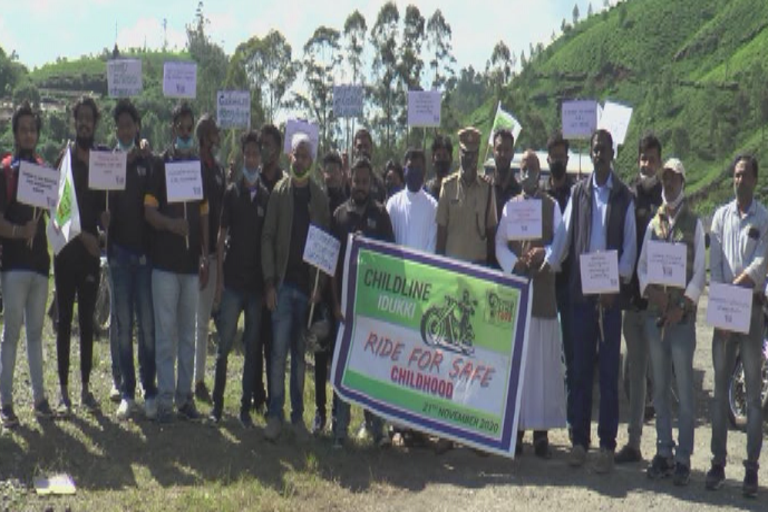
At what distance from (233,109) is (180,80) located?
1276mm

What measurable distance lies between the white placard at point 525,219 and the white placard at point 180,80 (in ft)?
13.6

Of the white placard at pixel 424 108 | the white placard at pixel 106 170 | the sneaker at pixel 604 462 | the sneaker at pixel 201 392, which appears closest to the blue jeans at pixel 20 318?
the white placard at pixel 106 170

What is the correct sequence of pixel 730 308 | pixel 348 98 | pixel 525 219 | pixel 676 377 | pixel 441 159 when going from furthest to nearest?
pixel 348 98 → pixel 441 159 → pixel 525 219 → pixel 676 377 → pixel 730 308

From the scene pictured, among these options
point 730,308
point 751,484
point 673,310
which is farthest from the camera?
point 673,310

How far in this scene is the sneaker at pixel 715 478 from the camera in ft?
26.0

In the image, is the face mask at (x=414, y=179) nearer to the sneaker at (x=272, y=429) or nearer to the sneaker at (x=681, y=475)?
the sneaker at (x=272, y=429)

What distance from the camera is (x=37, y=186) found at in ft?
27.5

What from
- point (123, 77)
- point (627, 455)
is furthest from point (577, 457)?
point (123, 77)

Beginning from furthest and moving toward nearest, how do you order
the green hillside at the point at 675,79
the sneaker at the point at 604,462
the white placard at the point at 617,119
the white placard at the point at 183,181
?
the green hillside at the point at 675,79
the white placard at the point at 617,119
the white placard at the point at 183,181
the sneaker at the point at 604,462

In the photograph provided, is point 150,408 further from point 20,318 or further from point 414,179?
point 414,179

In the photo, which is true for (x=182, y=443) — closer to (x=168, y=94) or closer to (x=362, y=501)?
(x=362, y=501)

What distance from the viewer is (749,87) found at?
83312 mm

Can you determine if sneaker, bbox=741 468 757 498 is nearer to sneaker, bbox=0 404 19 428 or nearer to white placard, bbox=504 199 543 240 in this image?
white placard, bbox=504 199 543 240

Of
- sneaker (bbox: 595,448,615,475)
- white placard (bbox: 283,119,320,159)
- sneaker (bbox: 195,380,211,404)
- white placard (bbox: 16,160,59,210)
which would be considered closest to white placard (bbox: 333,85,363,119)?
white placard (bbox: 283,119,320,159)
